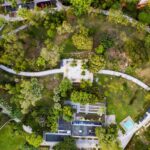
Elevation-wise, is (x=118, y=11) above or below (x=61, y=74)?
above

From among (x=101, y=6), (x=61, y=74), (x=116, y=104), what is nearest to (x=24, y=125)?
(x=61, y=74)

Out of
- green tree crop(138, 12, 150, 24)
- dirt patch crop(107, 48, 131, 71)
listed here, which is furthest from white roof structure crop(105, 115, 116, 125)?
green tree crop(138, 12, 150, 24)

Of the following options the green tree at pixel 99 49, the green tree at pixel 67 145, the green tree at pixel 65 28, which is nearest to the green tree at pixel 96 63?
the green tree at pixel 99 49

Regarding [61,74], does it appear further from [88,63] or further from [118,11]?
[118,11]

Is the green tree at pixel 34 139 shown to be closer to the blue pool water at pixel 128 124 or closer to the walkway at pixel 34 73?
the walkway at pixel 34 73

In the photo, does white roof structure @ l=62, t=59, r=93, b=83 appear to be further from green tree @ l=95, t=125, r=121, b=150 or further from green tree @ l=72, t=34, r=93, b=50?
green tree @ l=95, t=125, r=121, b=150

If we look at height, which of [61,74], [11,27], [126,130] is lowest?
[126,130]

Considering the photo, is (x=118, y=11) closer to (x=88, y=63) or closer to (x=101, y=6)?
(x=101, y=6)

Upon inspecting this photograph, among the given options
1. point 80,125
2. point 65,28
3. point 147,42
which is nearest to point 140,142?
point 80,125
